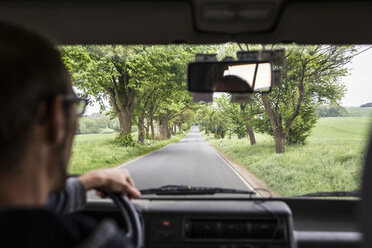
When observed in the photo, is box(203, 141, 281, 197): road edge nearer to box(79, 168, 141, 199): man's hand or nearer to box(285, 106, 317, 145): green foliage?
box(79, 168, 141, 199): man's hand

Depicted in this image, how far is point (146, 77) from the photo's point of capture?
12.7 metres

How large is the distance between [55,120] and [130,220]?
1152mm

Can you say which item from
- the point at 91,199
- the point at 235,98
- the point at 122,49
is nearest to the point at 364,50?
the point at 235,98

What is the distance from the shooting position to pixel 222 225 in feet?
8.21

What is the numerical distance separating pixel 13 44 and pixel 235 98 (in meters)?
2.52

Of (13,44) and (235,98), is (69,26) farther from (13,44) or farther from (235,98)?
(13,44)

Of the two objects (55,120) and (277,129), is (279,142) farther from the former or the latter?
(55,120)

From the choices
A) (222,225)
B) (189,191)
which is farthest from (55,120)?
(189,191)

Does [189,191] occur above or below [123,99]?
below

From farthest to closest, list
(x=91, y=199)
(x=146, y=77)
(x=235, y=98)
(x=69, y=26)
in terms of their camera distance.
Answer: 1. (x=146, y=77)
2. (x=235, y=98)
3. (x=91, y=199)
4. (x=69, y=26)

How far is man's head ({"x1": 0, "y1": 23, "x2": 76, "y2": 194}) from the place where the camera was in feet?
2.48

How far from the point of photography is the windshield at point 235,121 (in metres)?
4.00

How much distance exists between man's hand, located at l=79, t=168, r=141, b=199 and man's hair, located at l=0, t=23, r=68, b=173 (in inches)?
48.2

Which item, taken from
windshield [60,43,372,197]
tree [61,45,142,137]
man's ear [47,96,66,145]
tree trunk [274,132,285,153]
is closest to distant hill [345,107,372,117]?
windshield [60,43,372,197]
